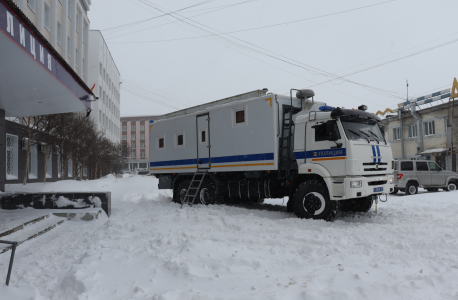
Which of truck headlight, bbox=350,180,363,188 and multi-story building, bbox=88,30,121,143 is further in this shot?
multi-story building, bbox=88,30,121,143

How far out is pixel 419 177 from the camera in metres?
17.1

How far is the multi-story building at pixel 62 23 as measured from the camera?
19906 millimetres

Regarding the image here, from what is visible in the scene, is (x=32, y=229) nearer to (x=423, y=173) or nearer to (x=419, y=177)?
(x=419, y=177)

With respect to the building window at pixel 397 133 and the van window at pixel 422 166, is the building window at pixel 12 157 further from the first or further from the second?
the building window at pixel 397 133

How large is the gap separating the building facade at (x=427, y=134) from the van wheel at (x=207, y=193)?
20937 mm

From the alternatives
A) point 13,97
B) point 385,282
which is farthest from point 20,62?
point 385,282

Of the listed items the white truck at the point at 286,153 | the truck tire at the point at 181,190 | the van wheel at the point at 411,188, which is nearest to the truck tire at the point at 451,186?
the van wheel at the point at 411,188

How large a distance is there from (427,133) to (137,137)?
87100 millimetres

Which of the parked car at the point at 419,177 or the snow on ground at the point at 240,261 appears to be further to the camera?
the parked car at the point at 419,177

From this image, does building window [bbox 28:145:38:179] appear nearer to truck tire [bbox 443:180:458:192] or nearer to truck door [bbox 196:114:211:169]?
truck door [bbox 196:114:211:169]

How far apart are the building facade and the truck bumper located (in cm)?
2143

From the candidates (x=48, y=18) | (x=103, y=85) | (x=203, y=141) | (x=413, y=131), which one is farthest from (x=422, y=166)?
(x=103, y=85)

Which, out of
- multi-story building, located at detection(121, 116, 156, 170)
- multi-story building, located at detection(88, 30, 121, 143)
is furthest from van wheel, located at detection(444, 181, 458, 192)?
multi-story building, located at detection(121, 116, 156, 170)

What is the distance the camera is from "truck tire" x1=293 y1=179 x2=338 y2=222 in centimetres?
811
